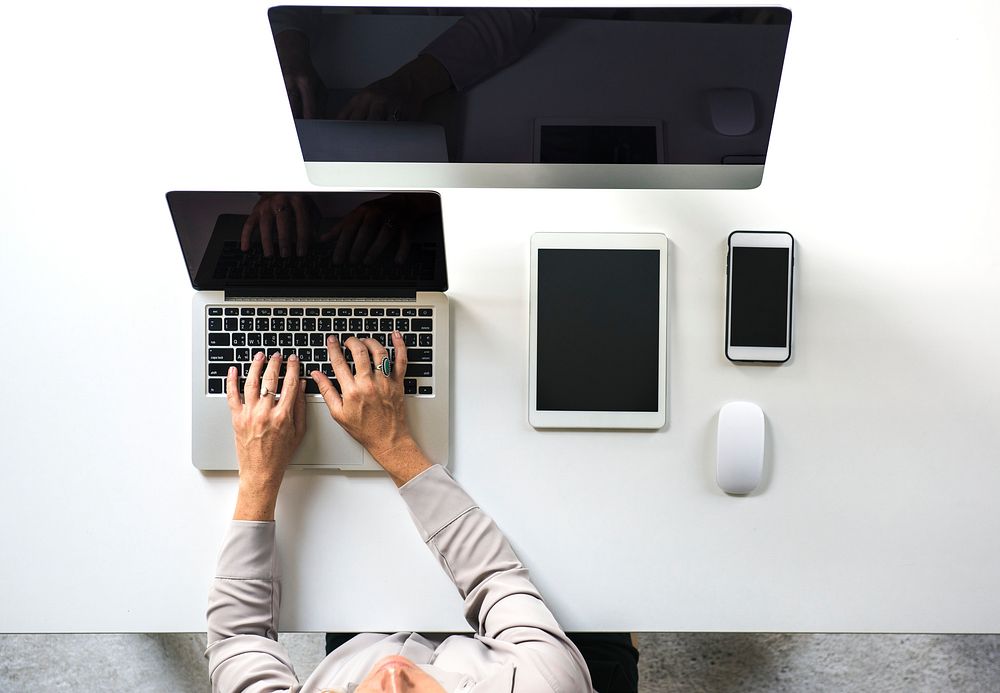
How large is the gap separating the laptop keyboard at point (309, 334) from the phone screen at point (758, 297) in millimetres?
378

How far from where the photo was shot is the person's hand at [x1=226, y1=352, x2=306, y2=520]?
78cm

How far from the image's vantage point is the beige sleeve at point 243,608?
2.50ft

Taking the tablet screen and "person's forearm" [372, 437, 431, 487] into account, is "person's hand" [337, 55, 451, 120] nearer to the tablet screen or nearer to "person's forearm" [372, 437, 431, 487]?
the tablet screen

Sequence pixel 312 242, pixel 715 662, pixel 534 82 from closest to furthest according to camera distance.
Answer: pixel 534 82 → pixel 312 242 → pixel 715 662

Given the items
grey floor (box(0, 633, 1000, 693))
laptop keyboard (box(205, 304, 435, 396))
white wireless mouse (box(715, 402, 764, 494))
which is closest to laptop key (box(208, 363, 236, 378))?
laptop keyboard (box(205, 304, 435, 396))

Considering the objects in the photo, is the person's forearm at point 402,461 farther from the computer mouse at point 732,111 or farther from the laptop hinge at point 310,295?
the computer mouse at point 732,111

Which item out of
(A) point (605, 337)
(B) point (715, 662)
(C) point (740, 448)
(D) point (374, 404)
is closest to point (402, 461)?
(D) point (374, 404)

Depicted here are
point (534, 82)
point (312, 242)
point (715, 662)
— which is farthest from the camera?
point (715, 662)

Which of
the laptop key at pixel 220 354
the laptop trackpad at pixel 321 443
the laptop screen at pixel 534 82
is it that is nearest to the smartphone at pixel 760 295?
the laptop screen at pixel 534 82

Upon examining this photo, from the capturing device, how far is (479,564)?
2.57 feet

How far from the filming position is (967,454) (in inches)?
32.2

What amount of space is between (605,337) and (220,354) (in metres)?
0.48

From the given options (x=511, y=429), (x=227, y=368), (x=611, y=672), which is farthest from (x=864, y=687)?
(x=227, y=368)

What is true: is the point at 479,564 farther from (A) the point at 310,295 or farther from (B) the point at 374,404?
(A) the point at 310,295
